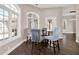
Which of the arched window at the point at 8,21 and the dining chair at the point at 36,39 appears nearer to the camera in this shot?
the arched window at the point at 8,21

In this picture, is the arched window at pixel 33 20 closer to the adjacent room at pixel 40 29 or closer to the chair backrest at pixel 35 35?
the adjacent room at pixel 40 29

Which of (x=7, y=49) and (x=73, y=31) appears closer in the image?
(x=7, y=49)

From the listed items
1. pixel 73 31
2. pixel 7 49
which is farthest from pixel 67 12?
pixel 7 49

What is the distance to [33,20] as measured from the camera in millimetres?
3391

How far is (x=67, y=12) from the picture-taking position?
3.34 m

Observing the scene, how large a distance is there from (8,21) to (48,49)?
1.36 metres

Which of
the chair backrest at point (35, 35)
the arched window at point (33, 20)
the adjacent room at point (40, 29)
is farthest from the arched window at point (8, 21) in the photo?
the chair backrest at point (35, 35)

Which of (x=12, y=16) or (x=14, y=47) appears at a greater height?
(x=12, y=16)

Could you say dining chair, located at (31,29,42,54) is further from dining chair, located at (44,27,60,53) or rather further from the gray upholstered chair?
dining chair, located at (44,27,60,53)

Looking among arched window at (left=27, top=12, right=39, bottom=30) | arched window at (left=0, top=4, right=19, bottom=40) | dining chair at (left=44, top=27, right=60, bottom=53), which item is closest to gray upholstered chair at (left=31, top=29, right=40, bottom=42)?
arched window at (left=27, top=12, right=39, bottom=30)

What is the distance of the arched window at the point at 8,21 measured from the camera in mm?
3051
